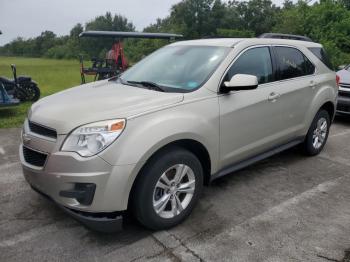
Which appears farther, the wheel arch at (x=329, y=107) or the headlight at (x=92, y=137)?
the wheel arch at (x=329, y=107)

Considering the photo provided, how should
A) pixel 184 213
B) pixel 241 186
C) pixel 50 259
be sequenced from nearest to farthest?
pixel 50 259 → pixel 184 213 → pixel 241 186

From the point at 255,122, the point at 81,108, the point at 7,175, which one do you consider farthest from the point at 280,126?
the point at 7,175

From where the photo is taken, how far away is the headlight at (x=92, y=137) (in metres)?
2.84

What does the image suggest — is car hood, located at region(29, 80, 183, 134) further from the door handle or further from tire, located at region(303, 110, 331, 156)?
Result: tire, located at region(303, 110, 331, 156)

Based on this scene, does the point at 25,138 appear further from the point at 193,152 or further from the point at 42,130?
the point at 193,152

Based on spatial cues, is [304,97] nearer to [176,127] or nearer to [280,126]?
[280,126]

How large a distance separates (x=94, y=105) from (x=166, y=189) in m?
0.95

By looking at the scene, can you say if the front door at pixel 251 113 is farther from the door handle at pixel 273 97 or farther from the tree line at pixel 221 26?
the tree line at pixel 221 26

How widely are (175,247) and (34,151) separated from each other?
1422 mm

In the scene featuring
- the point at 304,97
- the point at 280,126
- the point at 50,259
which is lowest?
the point at 50,259

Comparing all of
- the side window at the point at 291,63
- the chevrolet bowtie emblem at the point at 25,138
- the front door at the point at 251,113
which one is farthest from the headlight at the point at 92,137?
the side window at the point at 291,63

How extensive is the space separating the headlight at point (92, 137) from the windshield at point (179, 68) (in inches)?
33.3

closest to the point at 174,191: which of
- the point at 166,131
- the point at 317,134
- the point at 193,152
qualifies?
the point at 193,152

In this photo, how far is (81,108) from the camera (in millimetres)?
3152
